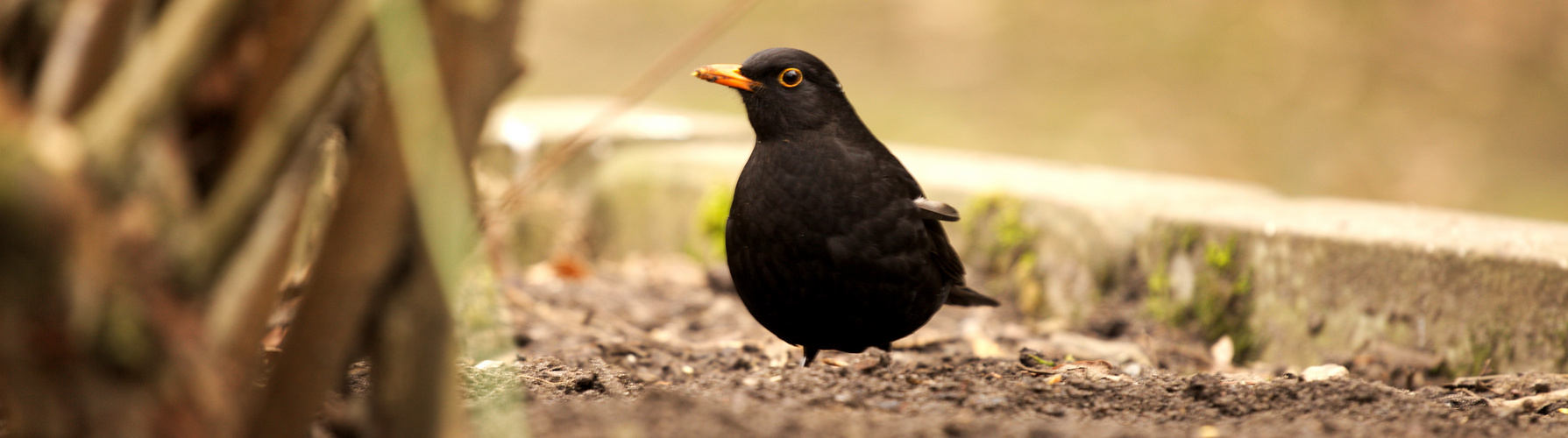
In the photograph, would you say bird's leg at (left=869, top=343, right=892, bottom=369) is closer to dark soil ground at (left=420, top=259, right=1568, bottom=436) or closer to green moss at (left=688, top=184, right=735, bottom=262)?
dark soil ground at (left=420, top=259, right=1568, bottom=436)

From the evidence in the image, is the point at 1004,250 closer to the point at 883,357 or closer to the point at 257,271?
the point at 883,357

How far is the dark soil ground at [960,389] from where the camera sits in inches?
61.7

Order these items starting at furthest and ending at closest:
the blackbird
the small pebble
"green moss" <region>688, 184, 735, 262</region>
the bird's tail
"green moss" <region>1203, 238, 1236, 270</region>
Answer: "green moss" <region>688, 184, 735, 262</region> < "green moss" <region>1203, 238, 1236, 270</region> < the bird's tail < the small pebble < the blackbird

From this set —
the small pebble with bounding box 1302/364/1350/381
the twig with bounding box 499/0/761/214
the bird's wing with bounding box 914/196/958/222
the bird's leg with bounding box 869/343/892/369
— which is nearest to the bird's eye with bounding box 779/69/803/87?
the bird's wing with bounding box 914/196/958/222

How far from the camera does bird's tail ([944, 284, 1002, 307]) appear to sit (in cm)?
293

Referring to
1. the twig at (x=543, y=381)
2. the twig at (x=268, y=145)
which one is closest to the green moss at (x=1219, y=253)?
the twig at (x=543, y=381)

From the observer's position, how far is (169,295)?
44.3 inches

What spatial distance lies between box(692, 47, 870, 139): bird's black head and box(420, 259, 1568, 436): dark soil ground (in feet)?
1.72

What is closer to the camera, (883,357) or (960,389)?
(960,389)

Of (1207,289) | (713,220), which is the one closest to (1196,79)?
(713,220)

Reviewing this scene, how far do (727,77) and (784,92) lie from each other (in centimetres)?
13

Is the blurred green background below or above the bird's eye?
above

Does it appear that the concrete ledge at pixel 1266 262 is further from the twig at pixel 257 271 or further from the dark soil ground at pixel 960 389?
the twig at pixel 257 271

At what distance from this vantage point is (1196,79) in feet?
31.1
